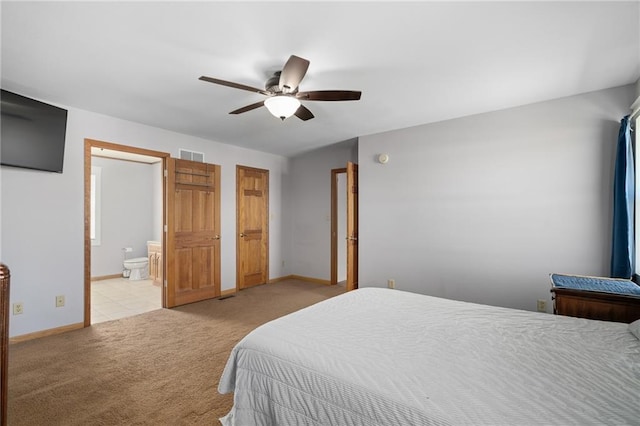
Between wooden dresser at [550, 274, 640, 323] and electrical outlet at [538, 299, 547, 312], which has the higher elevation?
wooden dresser at [550, 274, 640, 323]

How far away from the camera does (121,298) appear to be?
178 inches

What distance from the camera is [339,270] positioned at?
18.7ft

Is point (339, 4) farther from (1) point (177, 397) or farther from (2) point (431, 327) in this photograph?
(1) point (177, 397)

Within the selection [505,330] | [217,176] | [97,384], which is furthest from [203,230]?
[505,330]

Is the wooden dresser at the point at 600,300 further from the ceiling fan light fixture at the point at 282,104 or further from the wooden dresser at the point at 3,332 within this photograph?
the wooden dresser at the point at 3,332

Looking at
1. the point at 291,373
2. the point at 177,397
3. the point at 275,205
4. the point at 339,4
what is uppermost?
the point at 339,4

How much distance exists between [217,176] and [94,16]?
2959mm

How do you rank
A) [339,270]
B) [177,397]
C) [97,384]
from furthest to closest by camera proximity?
[339,270]
[97,384]
[177,397]

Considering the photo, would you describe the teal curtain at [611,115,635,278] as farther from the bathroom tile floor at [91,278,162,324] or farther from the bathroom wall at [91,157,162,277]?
the bathroom wall at [91,157,162,277]

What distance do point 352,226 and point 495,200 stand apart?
186 centimetres

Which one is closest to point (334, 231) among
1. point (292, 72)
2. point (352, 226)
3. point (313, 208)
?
point (313, 208)

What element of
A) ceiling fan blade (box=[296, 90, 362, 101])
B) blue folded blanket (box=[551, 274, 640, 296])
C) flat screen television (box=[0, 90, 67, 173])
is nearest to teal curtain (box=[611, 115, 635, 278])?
blue folded blanket (box=[551, 274, 640, 296])

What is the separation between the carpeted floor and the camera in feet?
6.09

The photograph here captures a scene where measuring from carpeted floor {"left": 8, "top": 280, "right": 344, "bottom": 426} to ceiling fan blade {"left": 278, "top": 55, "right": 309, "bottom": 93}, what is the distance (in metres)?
2.30
